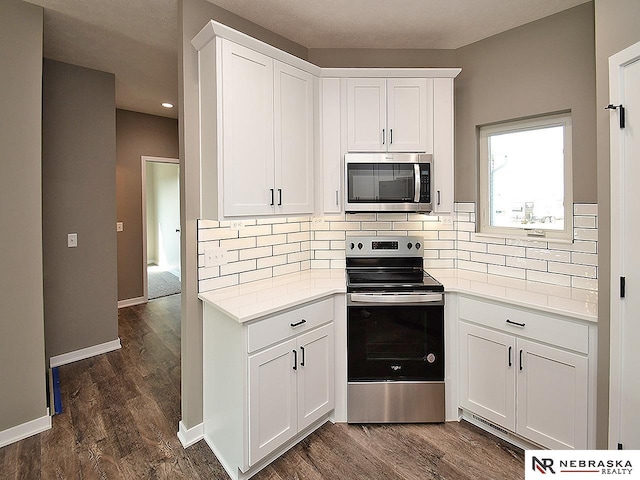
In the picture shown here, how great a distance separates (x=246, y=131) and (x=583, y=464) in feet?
8.03

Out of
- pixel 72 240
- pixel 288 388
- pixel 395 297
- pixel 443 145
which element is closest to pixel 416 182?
pixel 443 145

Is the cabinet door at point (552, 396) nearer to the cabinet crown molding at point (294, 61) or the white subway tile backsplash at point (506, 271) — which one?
the white subway tile backsplash at point (506, 271)

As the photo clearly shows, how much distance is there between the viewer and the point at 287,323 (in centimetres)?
201

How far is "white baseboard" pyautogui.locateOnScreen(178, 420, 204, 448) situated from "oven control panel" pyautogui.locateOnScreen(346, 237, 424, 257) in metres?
1.60

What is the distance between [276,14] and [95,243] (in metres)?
2.77

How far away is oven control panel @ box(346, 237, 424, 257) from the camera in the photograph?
2.81 meters

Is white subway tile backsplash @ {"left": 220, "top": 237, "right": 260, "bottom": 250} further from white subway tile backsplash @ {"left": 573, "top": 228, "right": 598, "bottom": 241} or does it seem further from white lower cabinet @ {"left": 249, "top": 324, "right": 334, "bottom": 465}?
white subway tile backsplash @ {"left": 573, "top": 228, "right": 598, "bottom": 241}

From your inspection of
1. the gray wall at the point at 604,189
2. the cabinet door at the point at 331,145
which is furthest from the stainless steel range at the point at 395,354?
the gray wall at the point at 604,189

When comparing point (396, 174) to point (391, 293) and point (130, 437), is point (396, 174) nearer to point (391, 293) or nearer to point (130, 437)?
point (391, 293)

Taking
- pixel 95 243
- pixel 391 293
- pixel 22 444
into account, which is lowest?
pixel 22 444

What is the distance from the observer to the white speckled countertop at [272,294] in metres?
1.89

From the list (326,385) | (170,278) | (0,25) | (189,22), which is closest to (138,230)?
(170,278)

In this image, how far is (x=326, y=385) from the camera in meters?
2.28

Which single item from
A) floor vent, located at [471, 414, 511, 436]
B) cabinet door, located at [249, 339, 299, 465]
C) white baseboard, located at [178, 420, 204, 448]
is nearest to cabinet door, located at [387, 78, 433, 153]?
cabinet door, located at [249, 339, 299, 465]
